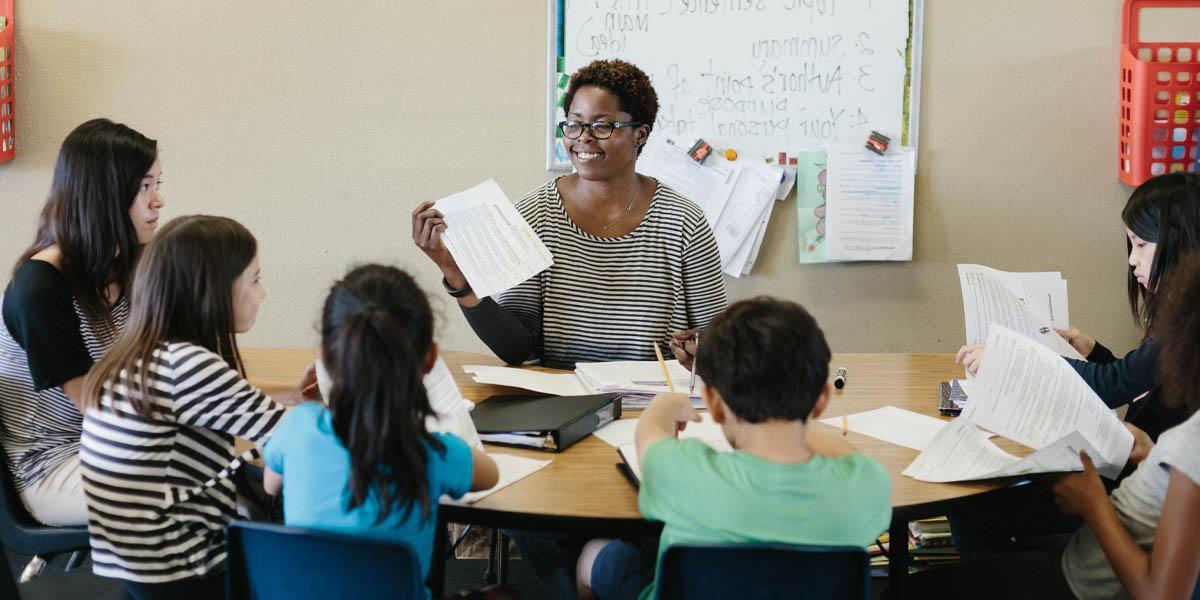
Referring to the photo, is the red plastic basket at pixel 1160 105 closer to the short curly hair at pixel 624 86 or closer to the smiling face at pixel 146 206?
the short curly hair at pixel 624 86

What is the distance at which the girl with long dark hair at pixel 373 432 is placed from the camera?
1.33 metres

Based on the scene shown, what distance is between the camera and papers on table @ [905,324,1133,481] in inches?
66.0

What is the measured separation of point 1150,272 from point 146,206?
196 centimetres

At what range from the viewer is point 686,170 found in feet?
10.4

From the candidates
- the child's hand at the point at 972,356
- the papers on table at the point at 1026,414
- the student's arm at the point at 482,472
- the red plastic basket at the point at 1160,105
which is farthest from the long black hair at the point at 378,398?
the red plastic basket at the point at 1160,105

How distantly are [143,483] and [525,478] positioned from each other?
554 mm

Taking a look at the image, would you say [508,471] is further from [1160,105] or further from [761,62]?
[1160,105]

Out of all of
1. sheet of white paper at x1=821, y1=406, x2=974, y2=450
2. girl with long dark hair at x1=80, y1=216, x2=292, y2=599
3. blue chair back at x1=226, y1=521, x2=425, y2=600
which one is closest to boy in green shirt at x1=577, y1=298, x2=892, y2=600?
blue chair back at x1=226, y1=521, x2=425, y2=600

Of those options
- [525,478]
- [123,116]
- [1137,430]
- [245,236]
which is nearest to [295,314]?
[123,116]

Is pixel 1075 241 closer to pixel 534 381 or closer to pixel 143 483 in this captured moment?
pixel 534 381

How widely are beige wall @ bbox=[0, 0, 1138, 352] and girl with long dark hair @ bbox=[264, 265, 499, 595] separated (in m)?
1.80

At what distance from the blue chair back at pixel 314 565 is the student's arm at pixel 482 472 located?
21 cm

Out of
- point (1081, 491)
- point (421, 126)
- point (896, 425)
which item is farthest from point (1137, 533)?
Result: point (421, 126)

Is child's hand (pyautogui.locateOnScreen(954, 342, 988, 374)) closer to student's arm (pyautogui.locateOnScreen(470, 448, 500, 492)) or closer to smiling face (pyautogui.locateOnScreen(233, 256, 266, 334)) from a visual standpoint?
student's arm (pyautogui.locateOnScreen(470, 448, 500, 492))
